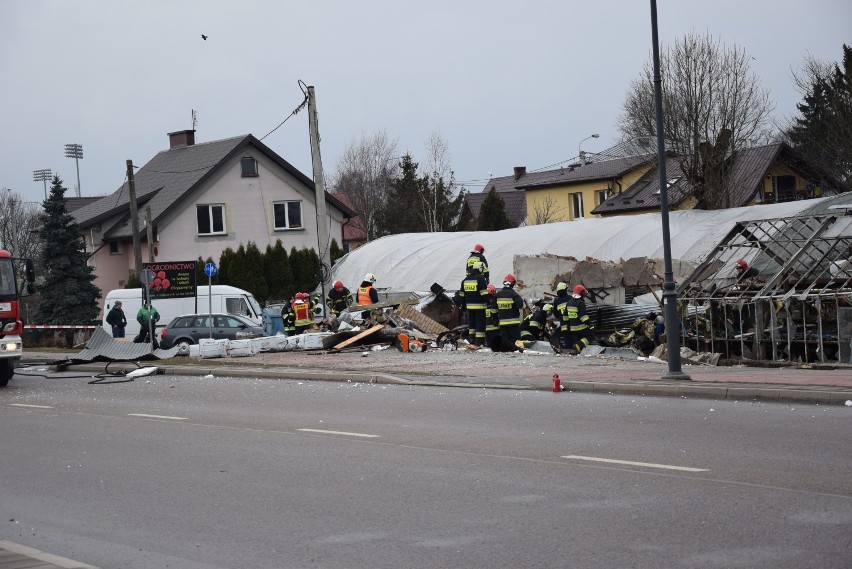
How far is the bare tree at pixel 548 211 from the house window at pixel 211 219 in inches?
772

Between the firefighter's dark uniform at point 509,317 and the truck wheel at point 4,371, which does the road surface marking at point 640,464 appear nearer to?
the firefighter's dark uniform at point 509,317

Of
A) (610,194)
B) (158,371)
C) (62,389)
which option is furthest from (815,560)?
(610,194)

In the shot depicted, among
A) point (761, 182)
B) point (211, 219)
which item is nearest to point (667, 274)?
point (761, 182)

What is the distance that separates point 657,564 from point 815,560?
2.81 feet

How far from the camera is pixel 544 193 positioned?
64.5 metres

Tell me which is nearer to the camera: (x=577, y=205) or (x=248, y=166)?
(x=248, y=166)

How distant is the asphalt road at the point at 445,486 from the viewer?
651cm

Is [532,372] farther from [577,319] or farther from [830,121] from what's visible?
[830,121]

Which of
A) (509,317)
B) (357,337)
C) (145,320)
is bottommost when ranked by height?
(357,337)

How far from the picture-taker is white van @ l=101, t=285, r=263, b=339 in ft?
123

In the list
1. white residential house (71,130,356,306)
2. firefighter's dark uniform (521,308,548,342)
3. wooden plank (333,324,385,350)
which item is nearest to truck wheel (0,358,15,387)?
wooden plank (333,324,385,350)

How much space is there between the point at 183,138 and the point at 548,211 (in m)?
21.4

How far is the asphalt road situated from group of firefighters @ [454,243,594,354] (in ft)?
26.8

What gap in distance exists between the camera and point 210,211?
52.3m
